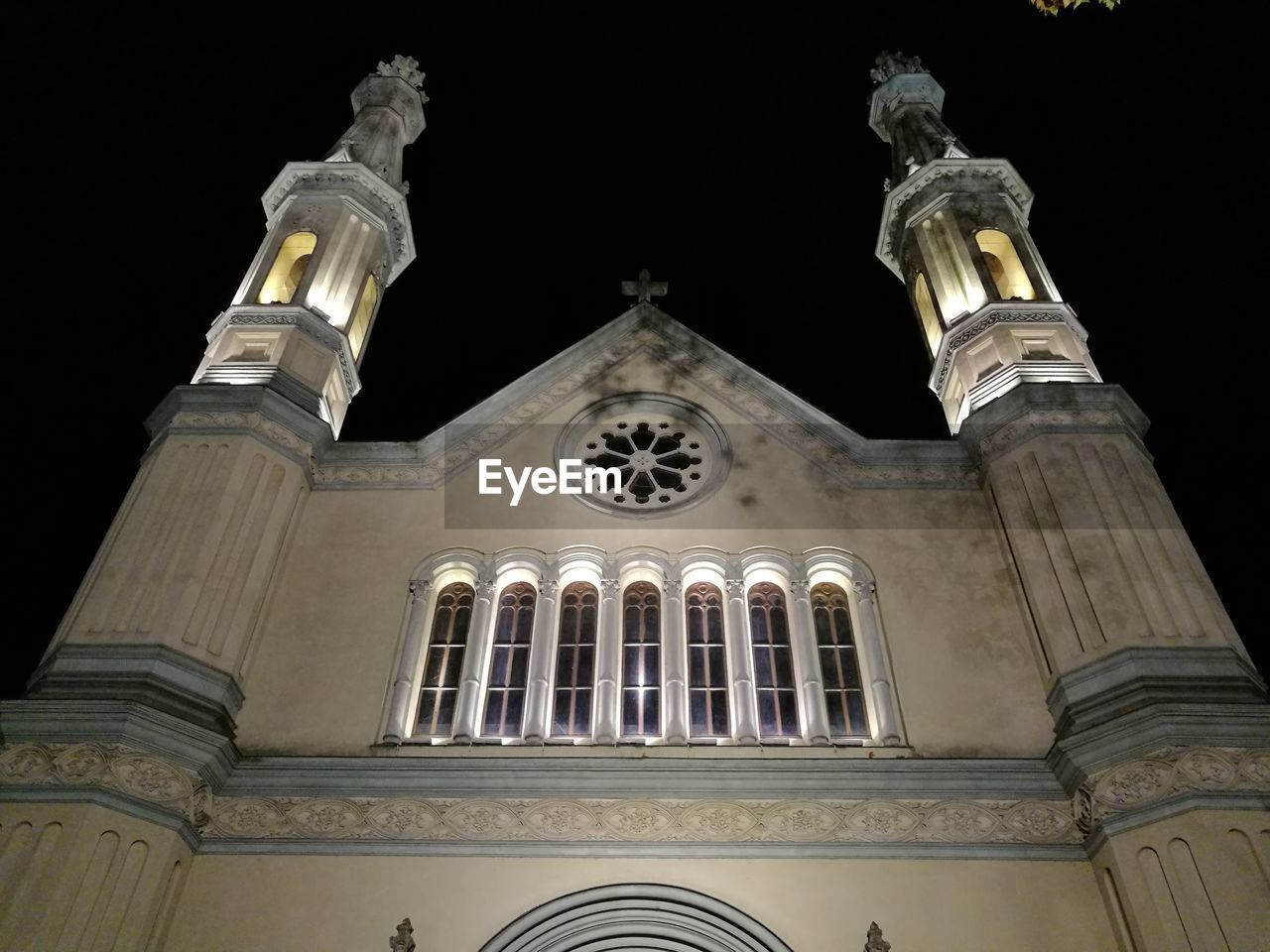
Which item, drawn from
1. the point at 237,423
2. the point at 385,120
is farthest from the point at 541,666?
the point at 385,120

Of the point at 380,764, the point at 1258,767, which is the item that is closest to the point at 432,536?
the point at 380,764

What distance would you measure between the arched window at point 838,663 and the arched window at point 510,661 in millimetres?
3663

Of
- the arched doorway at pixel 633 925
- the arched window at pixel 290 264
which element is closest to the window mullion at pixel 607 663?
the arched doorway at pixel 633 925

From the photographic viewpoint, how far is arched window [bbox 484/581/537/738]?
43.0 feet

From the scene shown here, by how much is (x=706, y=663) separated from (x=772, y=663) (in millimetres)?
813

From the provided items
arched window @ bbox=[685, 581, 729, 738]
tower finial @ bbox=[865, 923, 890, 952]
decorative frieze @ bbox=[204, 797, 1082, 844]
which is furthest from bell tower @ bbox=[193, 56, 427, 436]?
tower finial @ bbox=[865, 923, 890, 952]

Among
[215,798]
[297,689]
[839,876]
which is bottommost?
[839,876]

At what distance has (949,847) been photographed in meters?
11.3

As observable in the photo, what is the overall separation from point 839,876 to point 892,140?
54.1 ft

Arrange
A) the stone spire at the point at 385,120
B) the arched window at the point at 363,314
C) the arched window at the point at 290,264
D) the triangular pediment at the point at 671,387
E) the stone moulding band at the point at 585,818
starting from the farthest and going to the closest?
the stone spire at the point at 385,120, the arched window at the point at 363,314, the arched window at the point at 290,264, the triangular pediment at the point at 671,387, the stone moulding band at the point at 585,818

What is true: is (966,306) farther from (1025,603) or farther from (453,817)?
(453,817)

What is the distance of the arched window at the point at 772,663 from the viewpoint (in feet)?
42.7

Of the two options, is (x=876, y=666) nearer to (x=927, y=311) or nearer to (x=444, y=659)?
(x=444, y=659)

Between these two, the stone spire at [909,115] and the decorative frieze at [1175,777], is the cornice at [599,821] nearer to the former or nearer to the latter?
the decorative frieze at [1175,777]
